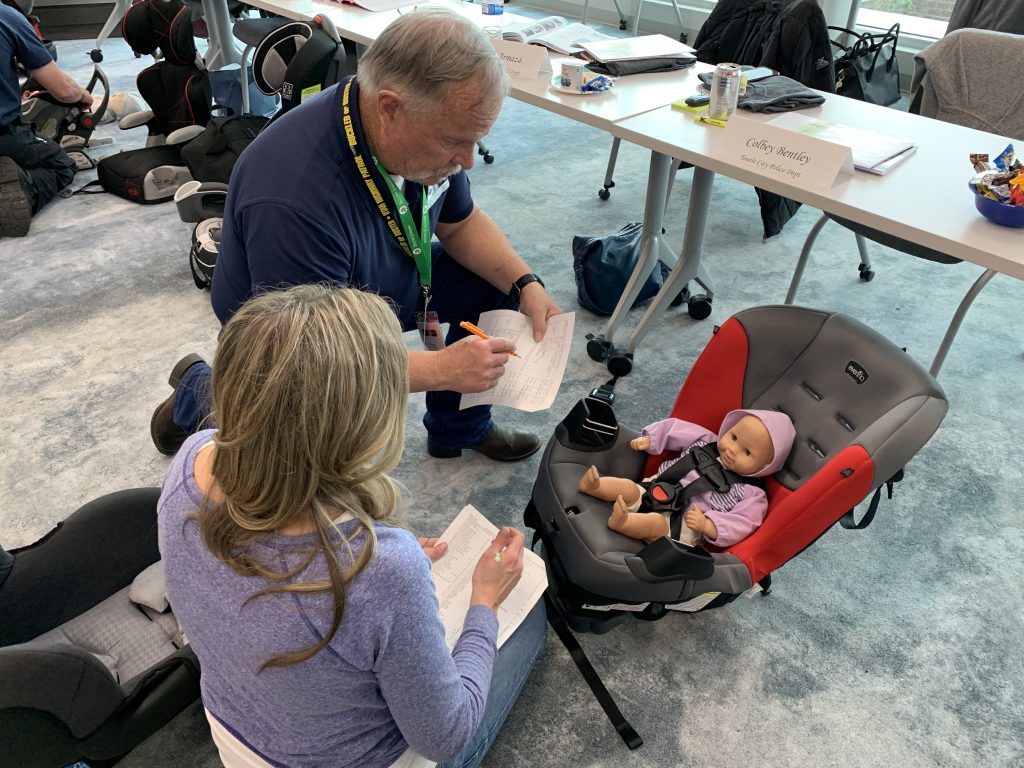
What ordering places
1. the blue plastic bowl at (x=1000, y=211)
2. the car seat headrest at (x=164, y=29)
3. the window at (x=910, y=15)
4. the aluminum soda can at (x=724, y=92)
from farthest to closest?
the window at (x=910, y=15) < the car seat headrest at (x=164, y=29) < the aluminum soda can at (x=724, y=92) < the blue plastic bowl at (x=1000, y=211)

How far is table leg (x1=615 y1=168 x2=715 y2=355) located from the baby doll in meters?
0.85

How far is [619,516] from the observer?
5.00ft

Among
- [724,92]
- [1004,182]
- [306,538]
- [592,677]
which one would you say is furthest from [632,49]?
[306,538]

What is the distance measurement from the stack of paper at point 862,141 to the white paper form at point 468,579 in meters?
1.25

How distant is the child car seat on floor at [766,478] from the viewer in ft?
4.53

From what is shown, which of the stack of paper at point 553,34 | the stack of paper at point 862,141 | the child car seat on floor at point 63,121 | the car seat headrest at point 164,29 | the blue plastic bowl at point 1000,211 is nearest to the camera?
the blue plastic bowl at point 1000,211

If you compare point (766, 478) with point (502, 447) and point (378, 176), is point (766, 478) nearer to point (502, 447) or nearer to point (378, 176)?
point (502, 447)

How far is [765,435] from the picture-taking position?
62.2 inches

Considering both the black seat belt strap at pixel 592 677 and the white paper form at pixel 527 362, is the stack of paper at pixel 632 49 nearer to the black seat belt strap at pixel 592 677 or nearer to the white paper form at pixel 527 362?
the white paper form at pixel 527 362

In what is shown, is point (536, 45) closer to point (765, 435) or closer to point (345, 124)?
point (345, 124)

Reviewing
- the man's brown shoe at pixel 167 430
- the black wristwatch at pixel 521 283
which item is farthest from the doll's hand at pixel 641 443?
the man's brown shoe at pixel 167 430

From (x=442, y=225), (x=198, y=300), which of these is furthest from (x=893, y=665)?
(x=198, y=300)

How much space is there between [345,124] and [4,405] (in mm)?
1537

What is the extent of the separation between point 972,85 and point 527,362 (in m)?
1.79
